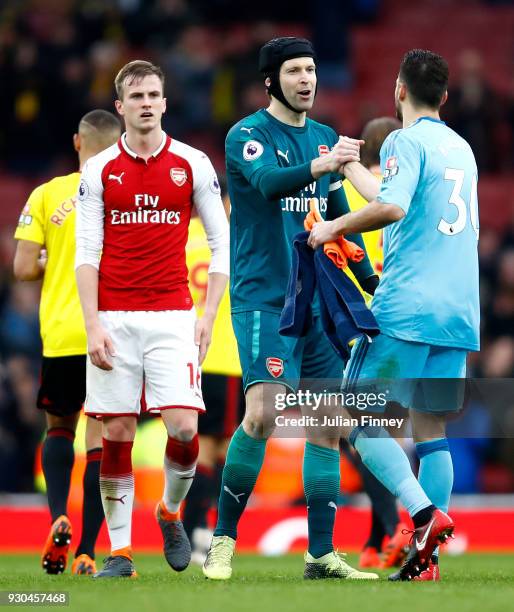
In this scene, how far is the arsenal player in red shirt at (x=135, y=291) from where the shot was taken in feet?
20.8

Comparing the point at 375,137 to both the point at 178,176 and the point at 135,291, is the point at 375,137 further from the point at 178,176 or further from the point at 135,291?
the point at 135,291

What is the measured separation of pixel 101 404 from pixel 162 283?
1.90 ft

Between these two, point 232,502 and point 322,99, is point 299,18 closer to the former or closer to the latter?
point 322,99

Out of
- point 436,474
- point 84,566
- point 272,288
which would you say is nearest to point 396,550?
point 436,474

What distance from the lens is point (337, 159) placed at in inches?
230

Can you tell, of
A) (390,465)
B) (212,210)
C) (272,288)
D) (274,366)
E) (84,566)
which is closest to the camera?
(390,465)

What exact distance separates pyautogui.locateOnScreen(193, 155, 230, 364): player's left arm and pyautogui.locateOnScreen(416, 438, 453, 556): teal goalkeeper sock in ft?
3.56

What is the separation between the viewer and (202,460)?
817cm

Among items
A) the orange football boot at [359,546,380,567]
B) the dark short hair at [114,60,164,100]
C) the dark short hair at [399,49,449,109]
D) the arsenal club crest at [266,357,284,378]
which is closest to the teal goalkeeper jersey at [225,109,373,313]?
the arsenal club crest at [266,357,284,378]

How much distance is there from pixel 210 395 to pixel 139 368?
2.00 metres

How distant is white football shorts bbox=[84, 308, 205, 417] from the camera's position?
6.33 meters

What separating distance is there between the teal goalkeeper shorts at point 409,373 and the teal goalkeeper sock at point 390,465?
122 mm

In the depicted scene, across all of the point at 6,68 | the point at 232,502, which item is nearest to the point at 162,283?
the point at 232,502

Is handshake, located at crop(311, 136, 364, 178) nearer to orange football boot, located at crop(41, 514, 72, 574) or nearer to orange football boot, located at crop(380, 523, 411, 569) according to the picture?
orange football boot, located at crop(41, 514, 72, 574)
